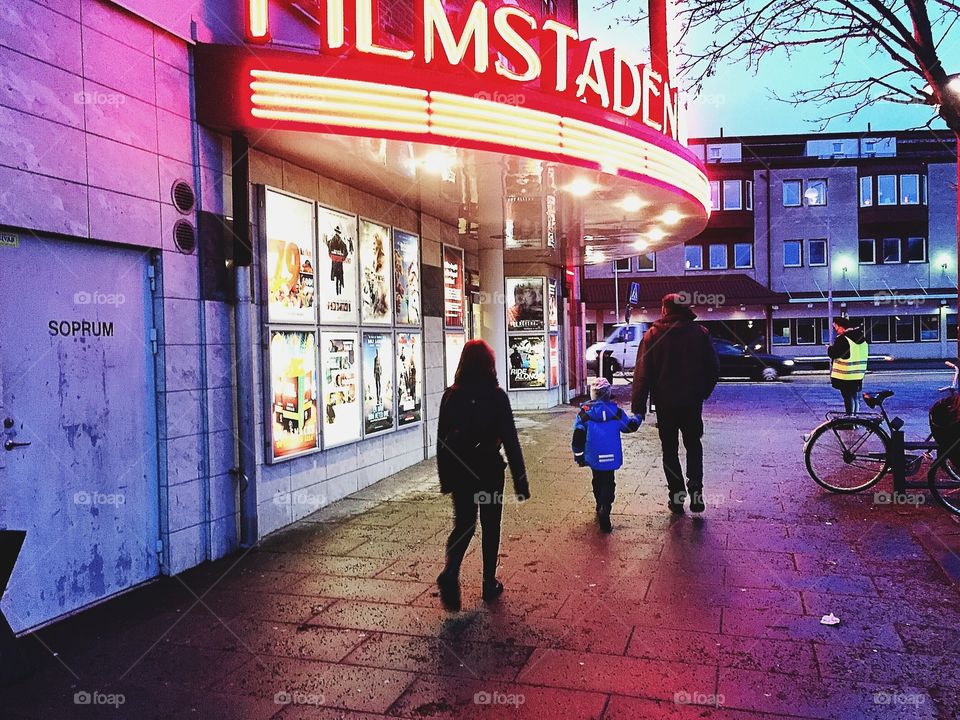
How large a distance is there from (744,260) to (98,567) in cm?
3620

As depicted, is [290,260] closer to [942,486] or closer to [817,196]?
[942,486]

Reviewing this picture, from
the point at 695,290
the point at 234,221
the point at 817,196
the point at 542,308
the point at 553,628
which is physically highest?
the point at 817,196

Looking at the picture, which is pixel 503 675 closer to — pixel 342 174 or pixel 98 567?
pixel 98 567

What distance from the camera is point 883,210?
120 ft

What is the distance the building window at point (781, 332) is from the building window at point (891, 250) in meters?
6.01

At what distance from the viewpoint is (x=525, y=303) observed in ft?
53.4

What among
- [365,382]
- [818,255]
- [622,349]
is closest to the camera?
[365,382]

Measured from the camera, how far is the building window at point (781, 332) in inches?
1439

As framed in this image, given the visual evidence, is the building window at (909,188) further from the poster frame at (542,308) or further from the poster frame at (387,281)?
the poster frame at (387,281)

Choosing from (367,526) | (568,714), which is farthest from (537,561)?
(568,714)

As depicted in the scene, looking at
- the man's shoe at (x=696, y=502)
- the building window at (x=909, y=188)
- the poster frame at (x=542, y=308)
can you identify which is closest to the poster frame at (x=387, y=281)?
the man's shoe at (x=696, y=502)

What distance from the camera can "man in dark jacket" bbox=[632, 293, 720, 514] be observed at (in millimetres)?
7016

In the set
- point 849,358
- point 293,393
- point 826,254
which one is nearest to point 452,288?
point 293,393

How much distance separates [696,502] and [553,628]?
3133 millimetres
